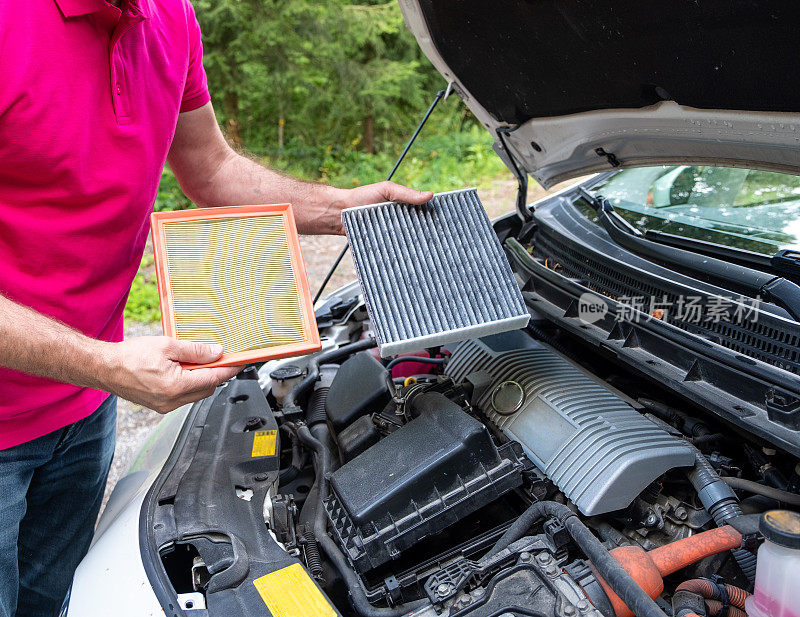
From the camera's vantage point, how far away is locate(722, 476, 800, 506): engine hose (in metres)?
1.51

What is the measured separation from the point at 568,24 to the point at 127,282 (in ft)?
4.71

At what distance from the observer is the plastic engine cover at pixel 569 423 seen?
5.00ft

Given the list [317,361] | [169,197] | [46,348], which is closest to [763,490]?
[317,361]

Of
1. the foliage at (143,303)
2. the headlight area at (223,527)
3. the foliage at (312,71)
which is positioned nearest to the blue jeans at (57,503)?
the headlight area at (223,527)

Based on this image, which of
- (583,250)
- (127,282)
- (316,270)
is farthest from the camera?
(316,270)

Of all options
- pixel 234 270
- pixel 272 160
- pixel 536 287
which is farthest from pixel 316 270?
pixel 234 270

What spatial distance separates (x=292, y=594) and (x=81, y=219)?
3.58ft

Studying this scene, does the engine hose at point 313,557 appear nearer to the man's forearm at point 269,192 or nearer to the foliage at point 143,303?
the man's forearm at point 269,192

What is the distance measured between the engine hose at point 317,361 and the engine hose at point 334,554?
29cm

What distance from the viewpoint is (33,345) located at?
1.50 meters

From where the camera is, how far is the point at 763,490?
1547 mm

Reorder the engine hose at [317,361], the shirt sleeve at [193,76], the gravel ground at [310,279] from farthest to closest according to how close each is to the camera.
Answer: the gravel ground at [310,279] < the engine hose at [317,361] < the shirt sleeve at [193,76]

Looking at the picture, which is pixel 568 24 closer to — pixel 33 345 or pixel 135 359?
pixel 135 359

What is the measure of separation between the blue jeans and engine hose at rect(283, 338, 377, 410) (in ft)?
1.98
